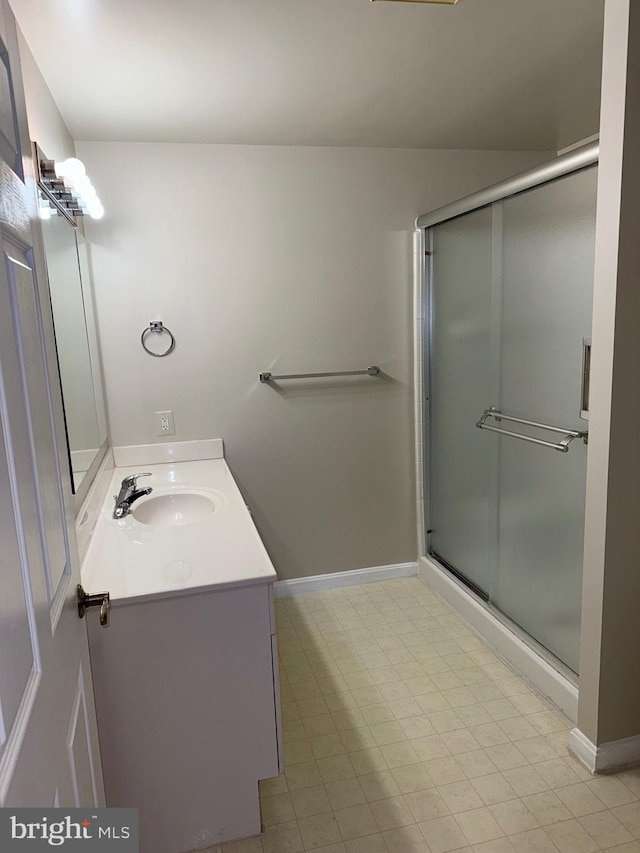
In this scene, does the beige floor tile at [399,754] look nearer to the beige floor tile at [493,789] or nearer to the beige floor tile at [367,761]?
the beige floor tile at [367,761]

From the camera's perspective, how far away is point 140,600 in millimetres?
1396

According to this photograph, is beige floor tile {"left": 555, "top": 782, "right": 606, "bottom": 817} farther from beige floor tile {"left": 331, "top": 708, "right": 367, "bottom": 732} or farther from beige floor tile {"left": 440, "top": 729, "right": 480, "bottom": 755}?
beige floor tile {"left": 331, "top": 708, "right": 367, "bottom": 732}

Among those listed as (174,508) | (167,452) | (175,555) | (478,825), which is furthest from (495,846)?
(167,452)

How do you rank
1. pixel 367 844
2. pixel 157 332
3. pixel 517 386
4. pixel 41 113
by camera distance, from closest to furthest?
pixel 367 844, pixel 41 113, pixel 517 386, pixel 157 332

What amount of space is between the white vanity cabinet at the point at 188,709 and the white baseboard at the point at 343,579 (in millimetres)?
1407

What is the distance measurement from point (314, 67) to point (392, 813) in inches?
88.6

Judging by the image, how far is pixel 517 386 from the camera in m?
2.23

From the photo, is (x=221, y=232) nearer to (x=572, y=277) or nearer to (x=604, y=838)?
(x=572, y=277)

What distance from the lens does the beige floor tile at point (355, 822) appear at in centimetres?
160

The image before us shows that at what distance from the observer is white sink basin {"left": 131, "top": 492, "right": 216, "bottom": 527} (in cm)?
214

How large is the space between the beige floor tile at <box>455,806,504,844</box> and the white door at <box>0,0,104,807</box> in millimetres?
1043

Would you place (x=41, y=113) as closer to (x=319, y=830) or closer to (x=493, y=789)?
(x=319, y=830)

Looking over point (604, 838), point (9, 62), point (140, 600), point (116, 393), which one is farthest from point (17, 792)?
point (116, 393)

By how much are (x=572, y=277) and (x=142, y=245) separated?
1753mm
